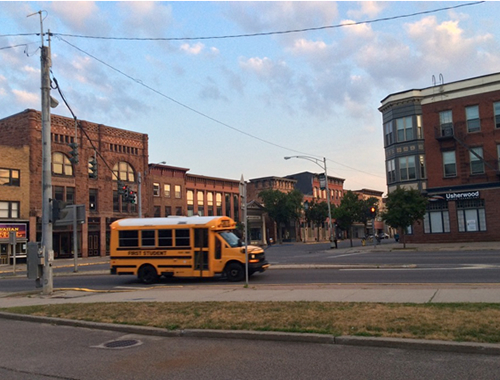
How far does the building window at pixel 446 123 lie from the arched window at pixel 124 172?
33812mm

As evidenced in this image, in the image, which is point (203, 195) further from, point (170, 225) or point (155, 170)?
point (170, 225)

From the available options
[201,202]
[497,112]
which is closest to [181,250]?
[497,112]

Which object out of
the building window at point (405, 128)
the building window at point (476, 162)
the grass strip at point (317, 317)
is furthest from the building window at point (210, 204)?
the grass strip at point (317, 317)

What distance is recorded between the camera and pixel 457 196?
4000 centimetres

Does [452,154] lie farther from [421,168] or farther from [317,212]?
[317,212]

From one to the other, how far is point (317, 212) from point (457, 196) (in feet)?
149

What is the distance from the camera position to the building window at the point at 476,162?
3928 centimetres

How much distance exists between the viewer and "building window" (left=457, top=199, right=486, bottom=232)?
3925 cm

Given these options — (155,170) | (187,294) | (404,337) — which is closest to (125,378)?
(404,337)

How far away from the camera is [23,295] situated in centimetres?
1600

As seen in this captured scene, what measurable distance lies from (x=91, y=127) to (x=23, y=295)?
1495 inches

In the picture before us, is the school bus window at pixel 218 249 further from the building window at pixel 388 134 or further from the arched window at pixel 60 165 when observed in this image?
the arched window at pixel 60 165

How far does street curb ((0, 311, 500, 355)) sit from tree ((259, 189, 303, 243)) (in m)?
68.8

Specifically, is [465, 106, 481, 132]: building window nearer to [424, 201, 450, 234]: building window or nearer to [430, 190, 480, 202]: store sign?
[430, 190, 480, 202]: store sign
